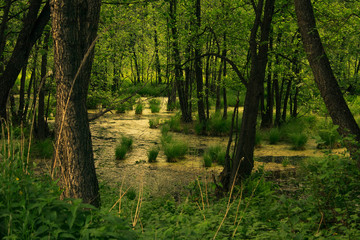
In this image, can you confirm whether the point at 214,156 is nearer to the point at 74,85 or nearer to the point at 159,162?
the point at 159,162

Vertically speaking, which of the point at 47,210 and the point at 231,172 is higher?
the point at 47,210

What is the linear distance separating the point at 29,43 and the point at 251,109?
3550mm

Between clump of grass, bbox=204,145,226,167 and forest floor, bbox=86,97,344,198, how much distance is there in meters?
0.14

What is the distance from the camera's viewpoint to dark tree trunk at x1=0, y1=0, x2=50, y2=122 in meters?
5.11

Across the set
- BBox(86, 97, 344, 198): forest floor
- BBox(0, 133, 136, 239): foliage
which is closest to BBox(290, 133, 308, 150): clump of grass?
BBox(86, 97, 344, 198): forest floor

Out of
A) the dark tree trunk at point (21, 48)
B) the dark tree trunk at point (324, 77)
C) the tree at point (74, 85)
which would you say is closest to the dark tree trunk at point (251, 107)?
the dark tree trunk at point (324, 77)

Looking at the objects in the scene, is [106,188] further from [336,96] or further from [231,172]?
[336,96]

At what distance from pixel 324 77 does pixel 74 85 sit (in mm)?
2948

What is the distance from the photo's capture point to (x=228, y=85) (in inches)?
454

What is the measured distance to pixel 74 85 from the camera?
3764 mm

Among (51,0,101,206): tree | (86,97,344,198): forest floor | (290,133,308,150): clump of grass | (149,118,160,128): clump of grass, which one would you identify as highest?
(51,0,101,206): tree

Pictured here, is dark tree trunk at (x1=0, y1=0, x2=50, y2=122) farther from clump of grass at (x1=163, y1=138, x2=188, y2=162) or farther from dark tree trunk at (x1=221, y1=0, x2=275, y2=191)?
→ clump of grass at (x1=163, y1=138, x2=188, y2=162)

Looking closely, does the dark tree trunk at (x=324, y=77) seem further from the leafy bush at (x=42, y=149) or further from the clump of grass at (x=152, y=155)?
the leafy bush at (x=42, y=149)

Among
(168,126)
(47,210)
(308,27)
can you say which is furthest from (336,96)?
(168,126)
